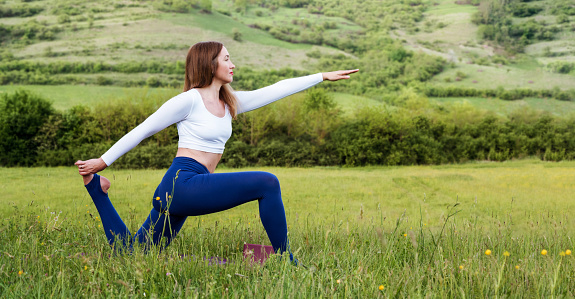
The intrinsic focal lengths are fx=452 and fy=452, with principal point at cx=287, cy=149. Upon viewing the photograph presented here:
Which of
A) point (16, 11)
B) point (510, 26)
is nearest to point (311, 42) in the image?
point (510, 26)

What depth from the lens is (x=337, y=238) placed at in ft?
12.2

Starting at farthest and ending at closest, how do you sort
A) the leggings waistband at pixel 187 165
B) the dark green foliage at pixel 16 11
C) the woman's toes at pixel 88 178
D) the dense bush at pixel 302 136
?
the dark green foliage at pixel 16 11
the dense bush at pixel 302 136
the woman's toes at pixel 88 178
the leggings waistband at pixel 187 165

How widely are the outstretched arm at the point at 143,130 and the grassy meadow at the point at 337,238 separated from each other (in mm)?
479

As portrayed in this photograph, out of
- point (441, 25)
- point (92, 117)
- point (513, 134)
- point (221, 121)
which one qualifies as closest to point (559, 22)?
point (441, 25)

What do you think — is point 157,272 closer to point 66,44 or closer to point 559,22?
point 66,44

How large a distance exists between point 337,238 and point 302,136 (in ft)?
A: 34.9

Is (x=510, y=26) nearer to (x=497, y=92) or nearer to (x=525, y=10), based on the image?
(x=525, y=10)

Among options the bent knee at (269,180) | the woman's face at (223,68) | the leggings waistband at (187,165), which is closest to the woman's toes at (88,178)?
the leggings waistband at (187,165)

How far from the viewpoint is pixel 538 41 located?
33125 mm

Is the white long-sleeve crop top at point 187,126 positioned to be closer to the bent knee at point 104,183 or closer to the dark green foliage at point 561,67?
the bent knee at point 104,183

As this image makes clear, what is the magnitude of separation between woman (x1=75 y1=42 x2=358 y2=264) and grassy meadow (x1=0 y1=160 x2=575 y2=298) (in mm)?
252

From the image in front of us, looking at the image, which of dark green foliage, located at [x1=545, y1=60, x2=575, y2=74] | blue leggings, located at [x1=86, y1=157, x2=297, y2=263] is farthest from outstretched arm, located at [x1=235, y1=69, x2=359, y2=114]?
dark green foliage, located at [x1=545, y1=60, x2=575, y2=74]

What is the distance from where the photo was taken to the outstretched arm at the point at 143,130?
106 inches

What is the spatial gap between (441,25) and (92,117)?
3210 cm
